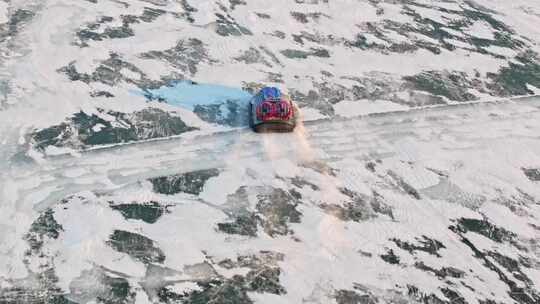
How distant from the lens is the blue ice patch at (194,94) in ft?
56.7

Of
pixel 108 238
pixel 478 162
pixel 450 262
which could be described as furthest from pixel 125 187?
pixel 478 162

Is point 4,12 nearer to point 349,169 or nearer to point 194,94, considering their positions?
point 194,94

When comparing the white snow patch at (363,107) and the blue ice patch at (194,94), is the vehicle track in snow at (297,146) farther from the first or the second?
the blue ice patch at (194,94)

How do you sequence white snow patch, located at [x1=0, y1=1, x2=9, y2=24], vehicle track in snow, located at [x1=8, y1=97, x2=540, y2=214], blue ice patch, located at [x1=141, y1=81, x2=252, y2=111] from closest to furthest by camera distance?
1. vehicle track in snow, located at [x1=8, y1=97, x2=540, y2=214]
2. blue ice patch, located at [x1=141, y1=81, x2=252, y2=111]
3. white snow patch, located at [x1=0, y1=1, x2=9, y2=24]

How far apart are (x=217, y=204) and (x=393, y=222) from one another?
4520 mm

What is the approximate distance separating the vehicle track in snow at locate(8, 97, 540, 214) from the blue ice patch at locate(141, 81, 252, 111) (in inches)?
69.3

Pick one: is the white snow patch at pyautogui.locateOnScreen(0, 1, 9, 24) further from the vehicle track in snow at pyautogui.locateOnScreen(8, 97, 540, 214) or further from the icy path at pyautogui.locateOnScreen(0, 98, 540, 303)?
the vehicle track in snow at pyautogui.locateOnScreen(8, 97, 540, 214)

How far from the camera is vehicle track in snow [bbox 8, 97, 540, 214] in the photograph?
14062mm

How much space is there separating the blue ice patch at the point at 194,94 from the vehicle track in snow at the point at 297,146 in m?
1.76

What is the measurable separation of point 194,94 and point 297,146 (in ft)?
13.6

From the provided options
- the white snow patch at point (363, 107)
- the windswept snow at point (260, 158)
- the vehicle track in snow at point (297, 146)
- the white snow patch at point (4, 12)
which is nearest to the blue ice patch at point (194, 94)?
the windswept snow at point (260, 158)

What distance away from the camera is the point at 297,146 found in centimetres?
1580

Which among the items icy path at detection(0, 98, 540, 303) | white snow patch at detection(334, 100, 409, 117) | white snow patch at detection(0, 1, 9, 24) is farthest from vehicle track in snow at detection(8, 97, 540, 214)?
white snow patch at detection(0, 1, 9, 24)

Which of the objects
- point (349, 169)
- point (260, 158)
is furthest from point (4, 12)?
point (349, 169)
